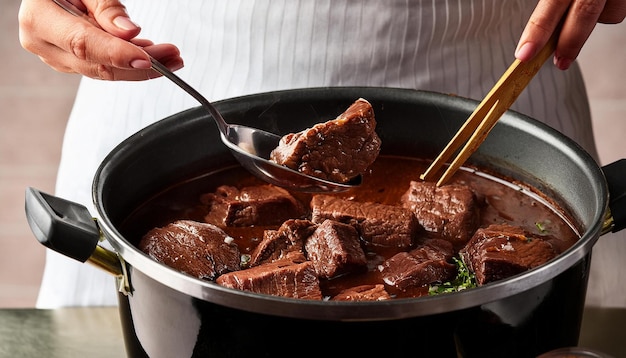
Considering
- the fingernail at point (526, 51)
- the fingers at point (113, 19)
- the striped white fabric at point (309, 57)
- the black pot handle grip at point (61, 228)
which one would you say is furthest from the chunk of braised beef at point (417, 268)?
the striped white fabric at point (309, 57)

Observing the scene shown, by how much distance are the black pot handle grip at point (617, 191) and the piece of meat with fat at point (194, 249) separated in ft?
2.42

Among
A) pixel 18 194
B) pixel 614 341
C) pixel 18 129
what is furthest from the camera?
pixel 18 129

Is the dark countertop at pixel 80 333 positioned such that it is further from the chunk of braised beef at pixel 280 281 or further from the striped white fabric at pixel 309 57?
the striped white fabric at pixel 309 57

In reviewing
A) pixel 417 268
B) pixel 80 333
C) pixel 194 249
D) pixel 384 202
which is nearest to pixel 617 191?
pixel 417 268

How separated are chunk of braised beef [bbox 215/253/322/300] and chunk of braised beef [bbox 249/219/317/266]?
0.42 feet

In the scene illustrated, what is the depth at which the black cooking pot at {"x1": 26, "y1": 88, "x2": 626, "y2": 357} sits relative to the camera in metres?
1.36

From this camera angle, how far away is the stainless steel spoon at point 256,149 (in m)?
1.86

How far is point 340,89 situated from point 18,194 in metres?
3.05

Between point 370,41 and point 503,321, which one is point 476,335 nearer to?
point 503,321

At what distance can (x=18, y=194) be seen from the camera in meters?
4.72

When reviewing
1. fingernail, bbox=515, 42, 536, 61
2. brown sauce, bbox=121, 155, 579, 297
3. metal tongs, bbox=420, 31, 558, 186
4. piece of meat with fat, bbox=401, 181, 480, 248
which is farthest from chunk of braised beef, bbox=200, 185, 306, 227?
fingernail, bbox=515, 42, 536, 61

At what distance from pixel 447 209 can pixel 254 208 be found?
0.42 m

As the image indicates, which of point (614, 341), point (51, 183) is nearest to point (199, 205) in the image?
point (614, 341)

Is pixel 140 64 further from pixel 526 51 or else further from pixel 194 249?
pixel 526 51
